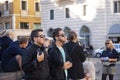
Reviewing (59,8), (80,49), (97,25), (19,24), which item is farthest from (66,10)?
(80,49)

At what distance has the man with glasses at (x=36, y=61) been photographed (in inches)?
279

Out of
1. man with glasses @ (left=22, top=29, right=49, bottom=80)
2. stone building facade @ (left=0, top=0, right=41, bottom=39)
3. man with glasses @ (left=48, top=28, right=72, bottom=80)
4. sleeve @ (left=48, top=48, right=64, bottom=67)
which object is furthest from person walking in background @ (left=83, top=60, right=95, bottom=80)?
stone building facade @ (left=0, top=0, right=41, bottom=39)

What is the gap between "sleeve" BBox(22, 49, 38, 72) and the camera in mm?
7058

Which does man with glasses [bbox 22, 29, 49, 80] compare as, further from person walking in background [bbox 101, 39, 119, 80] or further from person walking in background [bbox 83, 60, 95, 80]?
person walking in background [bbox 101, 39, 119, 80]

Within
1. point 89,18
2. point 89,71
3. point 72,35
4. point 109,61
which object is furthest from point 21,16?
point 72,35

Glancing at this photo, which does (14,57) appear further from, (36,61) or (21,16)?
(21,16)

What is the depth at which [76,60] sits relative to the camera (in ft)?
32.3

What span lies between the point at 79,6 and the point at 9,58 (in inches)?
1698

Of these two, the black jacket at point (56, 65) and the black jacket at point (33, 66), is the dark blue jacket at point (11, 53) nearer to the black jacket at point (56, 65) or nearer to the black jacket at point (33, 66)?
the black jacket at point (56, 65)

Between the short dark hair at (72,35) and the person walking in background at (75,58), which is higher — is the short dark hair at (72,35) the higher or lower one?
the higher one

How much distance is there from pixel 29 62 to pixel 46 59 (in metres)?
0.36

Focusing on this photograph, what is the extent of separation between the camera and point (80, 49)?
993 centimetres

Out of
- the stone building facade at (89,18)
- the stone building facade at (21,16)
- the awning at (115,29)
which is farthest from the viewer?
the stone building facade at (21,16)

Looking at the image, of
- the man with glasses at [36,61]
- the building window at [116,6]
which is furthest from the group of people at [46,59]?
the building window at [116,6]
